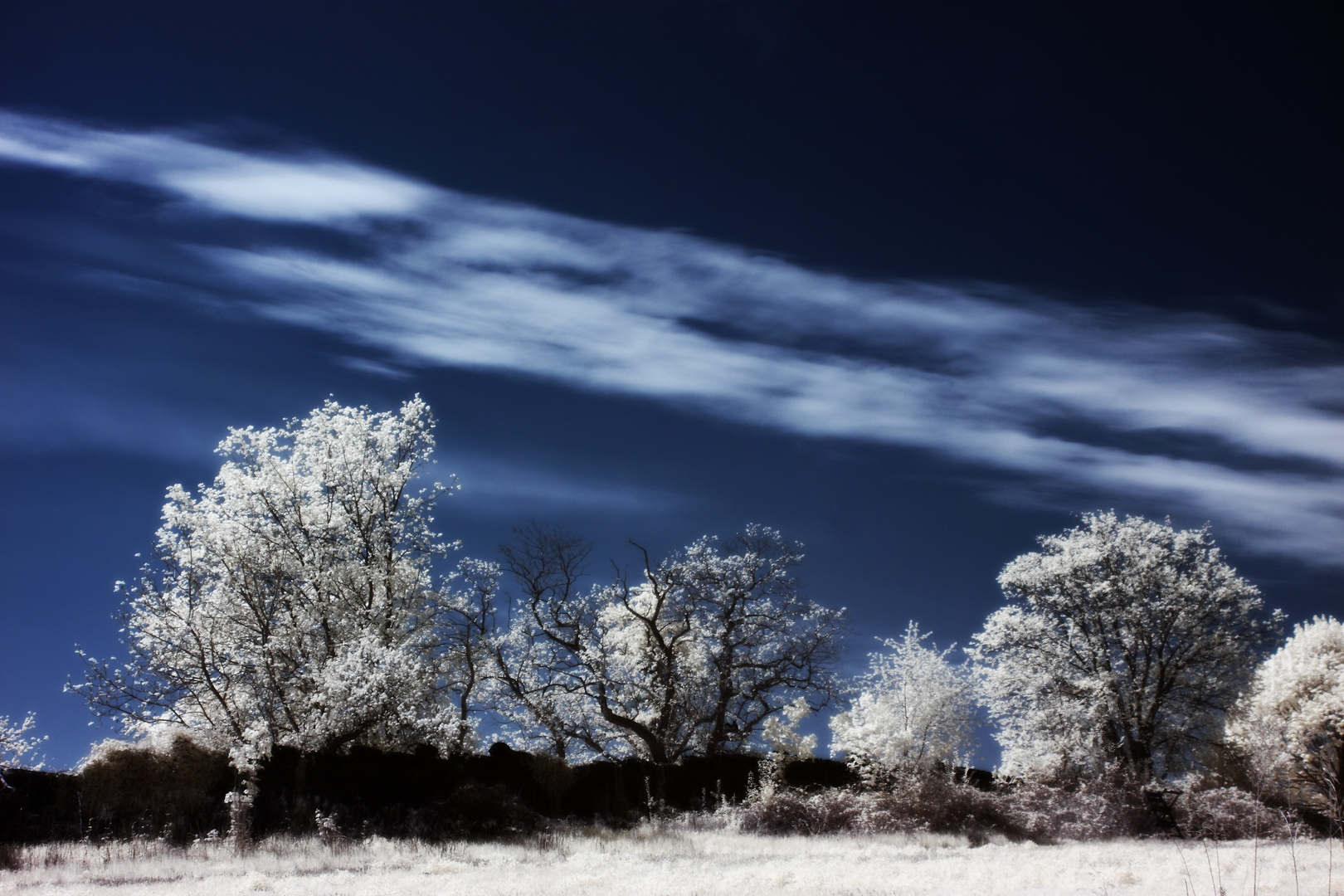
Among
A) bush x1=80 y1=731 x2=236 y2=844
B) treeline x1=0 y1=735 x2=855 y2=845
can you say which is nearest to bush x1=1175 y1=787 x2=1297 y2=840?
treeline x1=0 y1=735 x2=855 y2=845

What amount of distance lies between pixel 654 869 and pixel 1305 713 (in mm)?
23432

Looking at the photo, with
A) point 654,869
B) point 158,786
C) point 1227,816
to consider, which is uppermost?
point 158,786

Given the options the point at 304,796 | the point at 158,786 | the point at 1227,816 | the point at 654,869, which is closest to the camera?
the point at 654,869

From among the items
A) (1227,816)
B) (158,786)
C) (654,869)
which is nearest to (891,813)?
(1227,816)

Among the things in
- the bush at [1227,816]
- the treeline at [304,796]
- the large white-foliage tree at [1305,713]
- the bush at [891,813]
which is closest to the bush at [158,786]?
the treeline at [304,796]

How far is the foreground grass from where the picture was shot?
12211 millimetres

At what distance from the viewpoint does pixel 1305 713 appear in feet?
88.1

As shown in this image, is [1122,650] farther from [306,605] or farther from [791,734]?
[306,605]

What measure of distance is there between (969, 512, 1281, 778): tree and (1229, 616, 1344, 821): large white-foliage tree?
92cm

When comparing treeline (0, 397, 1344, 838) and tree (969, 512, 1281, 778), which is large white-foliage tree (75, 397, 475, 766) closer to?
treeline (0, 397, 1344, 838)

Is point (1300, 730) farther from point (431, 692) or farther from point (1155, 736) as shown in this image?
point (431, 692)

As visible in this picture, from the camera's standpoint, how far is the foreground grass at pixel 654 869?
1221 cm

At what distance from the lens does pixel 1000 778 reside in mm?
28109

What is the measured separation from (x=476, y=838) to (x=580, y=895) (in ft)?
24.7
